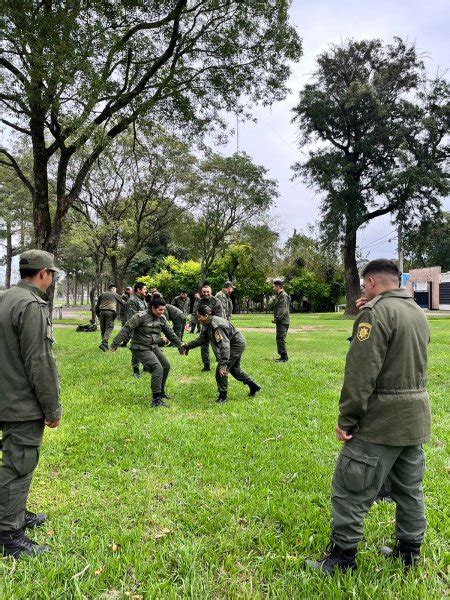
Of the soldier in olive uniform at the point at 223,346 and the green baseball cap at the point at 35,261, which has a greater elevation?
the green baseball cap at the point at 35,261

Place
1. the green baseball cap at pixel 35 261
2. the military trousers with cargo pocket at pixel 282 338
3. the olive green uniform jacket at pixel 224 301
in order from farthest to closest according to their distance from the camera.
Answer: the olive green uniform jacket at pixel 224 301, the military trousers with cargo pocket at pixel 282 338, the green baseball cap at pixel 35 261

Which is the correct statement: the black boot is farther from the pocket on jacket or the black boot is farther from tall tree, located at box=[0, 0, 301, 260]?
tall tree, located at box=[0, 0, 301, 260]

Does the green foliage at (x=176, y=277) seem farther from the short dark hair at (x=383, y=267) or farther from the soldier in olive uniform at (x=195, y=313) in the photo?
the short dark hair at (x=383, y=267)

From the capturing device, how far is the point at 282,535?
3.11 metres

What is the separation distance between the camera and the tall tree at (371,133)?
26.8 metres

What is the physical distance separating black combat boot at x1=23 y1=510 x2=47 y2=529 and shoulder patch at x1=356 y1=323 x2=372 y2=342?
284 cm

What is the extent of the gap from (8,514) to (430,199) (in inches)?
1185

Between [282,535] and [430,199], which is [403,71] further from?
[282,535]

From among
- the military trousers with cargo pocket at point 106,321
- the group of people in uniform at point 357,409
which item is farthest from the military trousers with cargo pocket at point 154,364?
the military trousers with cargo pocket at point 106,321

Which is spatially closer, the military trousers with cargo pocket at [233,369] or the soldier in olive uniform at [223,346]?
the soldier in olive uniform at [223,346]

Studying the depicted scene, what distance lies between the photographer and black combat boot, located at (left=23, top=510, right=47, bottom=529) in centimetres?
319

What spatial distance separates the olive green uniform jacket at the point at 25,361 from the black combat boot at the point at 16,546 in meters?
0.81

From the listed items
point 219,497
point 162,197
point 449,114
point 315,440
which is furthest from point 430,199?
point 219,497

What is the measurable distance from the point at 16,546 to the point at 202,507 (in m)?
1.41
